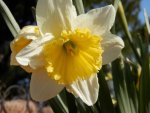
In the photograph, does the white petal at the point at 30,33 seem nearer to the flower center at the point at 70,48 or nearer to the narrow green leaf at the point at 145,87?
the flower center at the point at 70,48

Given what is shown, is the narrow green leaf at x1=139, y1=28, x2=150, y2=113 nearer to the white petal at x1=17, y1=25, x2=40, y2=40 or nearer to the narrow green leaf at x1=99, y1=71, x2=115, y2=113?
the narrow green leaf at x1=99, y1=71, x2=115, y2=113

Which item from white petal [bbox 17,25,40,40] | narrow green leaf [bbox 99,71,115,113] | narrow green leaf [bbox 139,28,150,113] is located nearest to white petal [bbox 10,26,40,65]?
white petal [bbox 17,25,40,40]

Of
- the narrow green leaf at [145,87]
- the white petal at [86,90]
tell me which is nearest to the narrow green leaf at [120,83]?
the narrow green leaf at [145,87]

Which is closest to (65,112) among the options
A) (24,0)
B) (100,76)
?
(100,76)

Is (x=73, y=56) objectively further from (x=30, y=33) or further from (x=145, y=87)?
(x=145, y=87)

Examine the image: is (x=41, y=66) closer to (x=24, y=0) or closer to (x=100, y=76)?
(x=100, y=76)

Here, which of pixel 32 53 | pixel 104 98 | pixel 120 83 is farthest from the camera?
pixel 120 83

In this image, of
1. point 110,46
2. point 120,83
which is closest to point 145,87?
point 120,83
